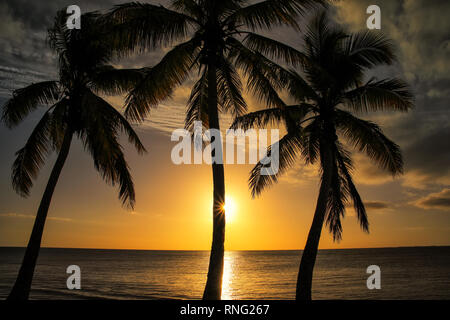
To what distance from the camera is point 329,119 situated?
1273cm

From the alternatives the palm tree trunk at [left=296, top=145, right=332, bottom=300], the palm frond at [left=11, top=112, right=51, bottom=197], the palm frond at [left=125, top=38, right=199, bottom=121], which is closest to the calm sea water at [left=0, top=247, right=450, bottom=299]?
the palm frond at [left=11, top=112, right=51, bottom=197]

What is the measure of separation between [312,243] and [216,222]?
4286mm

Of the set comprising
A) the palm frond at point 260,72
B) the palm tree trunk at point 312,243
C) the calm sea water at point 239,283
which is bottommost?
the calm sea water at point 239,283

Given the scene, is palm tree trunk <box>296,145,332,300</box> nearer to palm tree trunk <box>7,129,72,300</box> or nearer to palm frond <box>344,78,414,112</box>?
palm frond <box>344,78,414,112</box>

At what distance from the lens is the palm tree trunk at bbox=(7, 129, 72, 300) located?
10672mm

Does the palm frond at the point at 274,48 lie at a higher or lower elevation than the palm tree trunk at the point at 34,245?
higher

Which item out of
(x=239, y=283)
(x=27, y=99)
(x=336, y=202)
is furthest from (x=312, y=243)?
(x=239, y=283)

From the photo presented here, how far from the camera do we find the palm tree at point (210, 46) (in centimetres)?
959

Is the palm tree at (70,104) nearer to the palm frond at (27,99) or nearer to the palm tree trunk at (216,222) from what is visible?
the palm frond at (27,99)

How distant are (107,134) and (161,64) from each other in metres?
2.40

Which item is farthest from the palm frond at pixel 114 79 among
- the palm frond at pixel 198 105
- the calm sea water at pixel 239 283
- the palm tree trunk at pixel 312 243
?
the calm sea water at pixel 239 283

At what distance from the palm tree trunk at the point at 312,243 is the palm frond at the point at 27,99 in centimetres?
935
